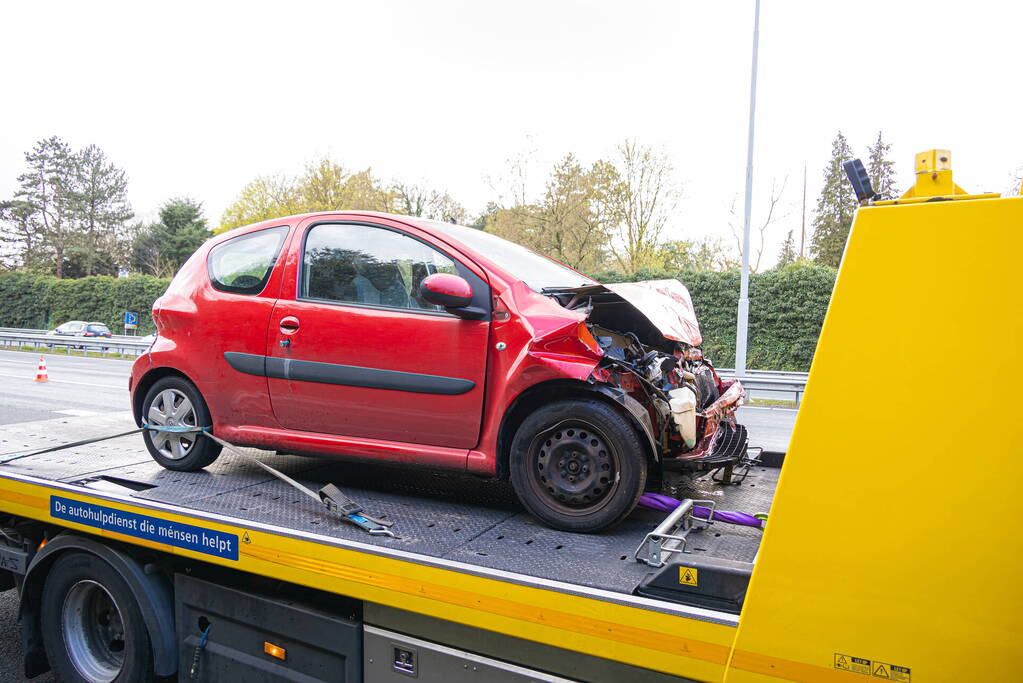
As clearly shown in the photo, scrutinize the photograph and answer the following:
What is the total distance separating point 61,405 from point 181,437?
9.39 metres

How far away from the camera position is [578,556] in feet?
7.77

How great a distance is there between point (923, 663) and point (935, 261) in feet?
2.89

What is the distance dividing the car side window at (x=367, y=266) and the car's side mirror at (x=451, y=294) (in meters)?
0.14

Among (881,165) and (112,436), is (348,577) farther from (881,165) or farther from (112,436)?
(881,165)

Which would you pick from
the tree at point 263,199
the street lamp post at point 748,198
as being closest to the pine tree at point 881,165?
the street lamp post at point 748,198

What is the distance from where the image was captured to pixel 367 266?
10.7 ft

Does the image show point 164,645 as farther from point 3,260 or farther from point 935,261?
point 3,260

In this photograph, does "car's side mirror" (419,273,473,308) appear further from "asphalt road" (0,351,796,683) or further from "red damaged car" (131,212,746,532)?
"asphalt road" (0,351,796,683)

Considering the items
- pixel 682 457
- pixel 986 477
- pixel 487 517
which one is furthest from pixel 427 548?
pixel 986 477

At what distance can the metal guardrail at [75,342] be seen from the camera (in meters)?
23.8

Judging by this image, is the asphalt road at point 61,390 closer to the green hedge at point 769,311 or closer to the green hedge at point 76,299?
the green hedge at point 76,299

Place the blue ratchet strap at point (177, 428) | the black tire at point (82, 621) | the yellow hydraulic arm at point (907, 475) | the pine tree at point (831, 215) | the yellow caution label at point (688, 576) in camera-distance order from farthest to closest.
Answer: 1. the pine tree at point (831, 215)
2. the blue ratchet strap at point (177, 428)
3. the black tire at point (82, 621)
4. the yellow caution label at point (688, 576)
5. the yellow hydraulic arm at point (907, 475)

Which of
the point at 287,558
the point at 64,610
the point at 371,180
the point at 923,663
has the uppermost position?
the point at 371,180

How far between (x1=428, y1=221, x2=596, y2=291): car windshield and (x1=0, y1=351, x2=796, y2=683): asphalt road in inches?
98.9
